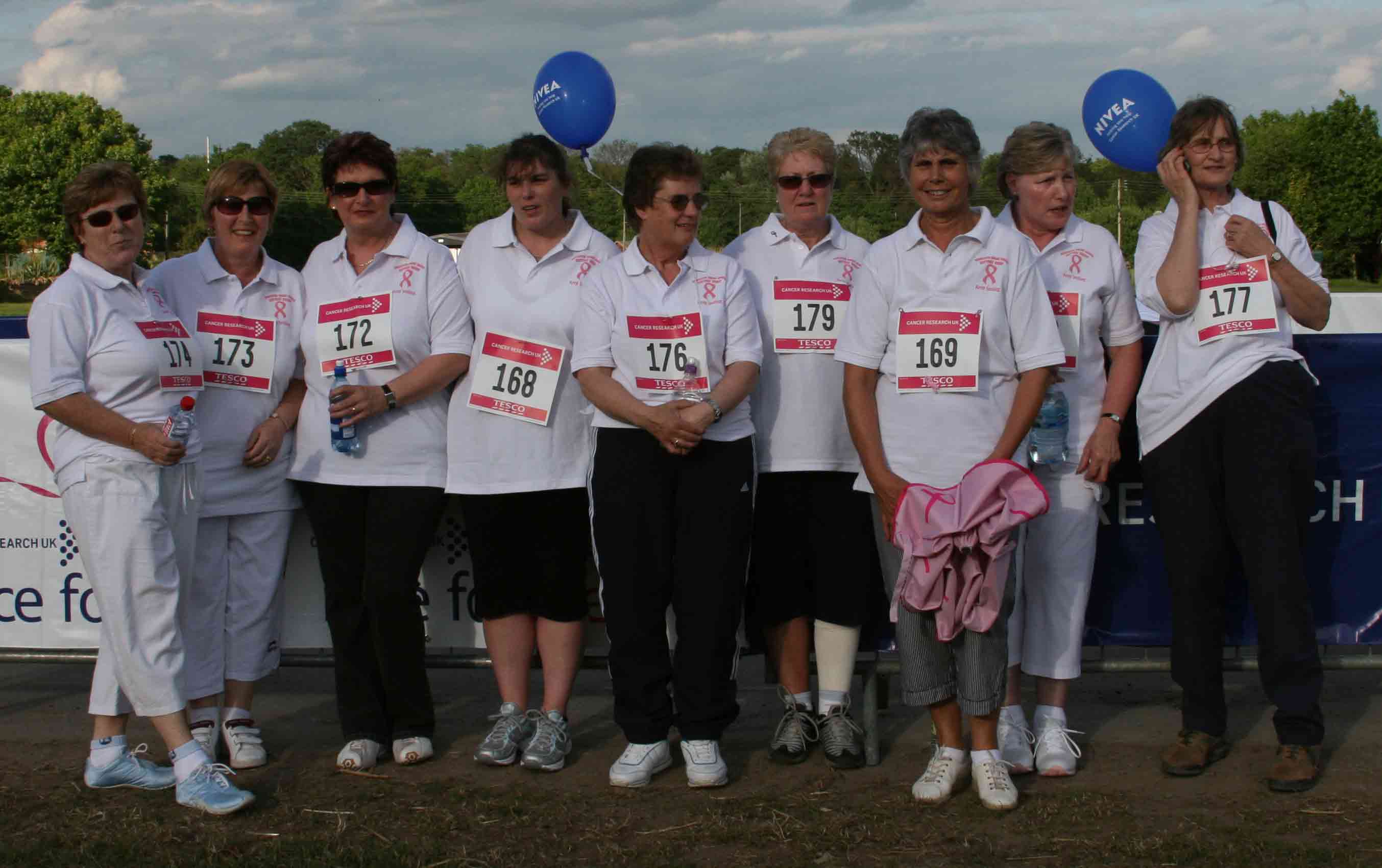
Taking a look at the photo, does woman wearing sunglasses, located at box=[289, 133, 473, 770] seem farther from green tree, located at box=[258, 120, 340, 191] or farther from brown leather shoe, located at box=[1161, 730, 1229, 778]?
green tree, located at box=[258, 120, 340, 191]

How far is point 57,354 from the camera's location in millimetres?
4320

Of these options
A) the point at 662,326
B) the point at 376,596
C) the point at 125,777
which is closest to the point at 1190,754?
the point at 662,326

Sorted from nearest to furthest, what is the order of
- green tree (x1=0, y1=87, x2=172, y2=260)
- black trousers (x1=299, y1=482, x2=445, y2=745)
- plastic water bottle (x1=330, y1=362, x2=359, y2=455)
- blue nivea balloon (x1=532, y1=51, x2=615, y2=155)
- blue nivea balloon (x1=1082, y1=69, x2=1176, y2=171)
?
1. plastic water bottle (x1=330, y1=362, x2=359, y2=455)
2. black trousers (x1=299, y1=482, x2=445, y2=745)
3. blue nivea balloon (x1=1082, y1=69, x2=1176, y2=171)
4. blue nivea balloon (x1=532, y1=51, x2=615, y2=155)
5. green tree (x1=0, y1=87, x2=172, y2=260)

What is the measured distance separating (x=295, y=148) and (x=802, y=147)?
70.0 meters

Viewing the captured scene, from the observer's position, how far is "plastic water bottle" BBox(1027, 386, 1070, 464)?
4574 mm

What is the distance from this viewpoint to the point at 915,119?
4.50 meters

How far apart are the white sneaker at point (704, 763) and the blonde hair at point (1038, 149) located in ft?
7.25

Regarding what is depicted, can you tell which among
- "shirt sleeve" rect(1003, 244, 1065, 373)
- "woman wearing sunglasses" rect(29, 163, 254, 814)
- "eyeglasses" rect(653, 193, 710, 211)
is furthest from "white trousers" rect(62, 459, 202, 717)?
"shirt sleeve" rect(1003, 244, 1065, 373)

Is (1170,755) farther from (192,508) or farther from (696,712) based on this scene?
(192,508)

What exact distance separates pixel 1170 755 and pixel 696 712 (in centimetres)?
161

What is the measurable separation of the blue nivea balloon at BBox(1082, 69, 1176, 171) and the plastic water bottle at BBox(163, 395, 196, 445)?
4328 millimetres

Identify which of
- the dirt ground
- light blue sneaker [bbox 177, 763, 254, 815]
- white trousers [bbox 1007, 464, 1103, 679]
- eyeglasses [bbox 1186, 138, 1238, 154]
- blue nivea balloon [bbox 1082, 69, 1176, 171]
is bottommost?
the dirt ground

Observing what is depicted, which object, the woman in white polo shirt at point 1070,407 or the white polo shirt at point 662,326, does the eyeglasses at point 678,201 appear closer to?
the white polo shirt at point 662,326

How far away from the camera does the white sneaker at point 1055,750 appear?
468cm
